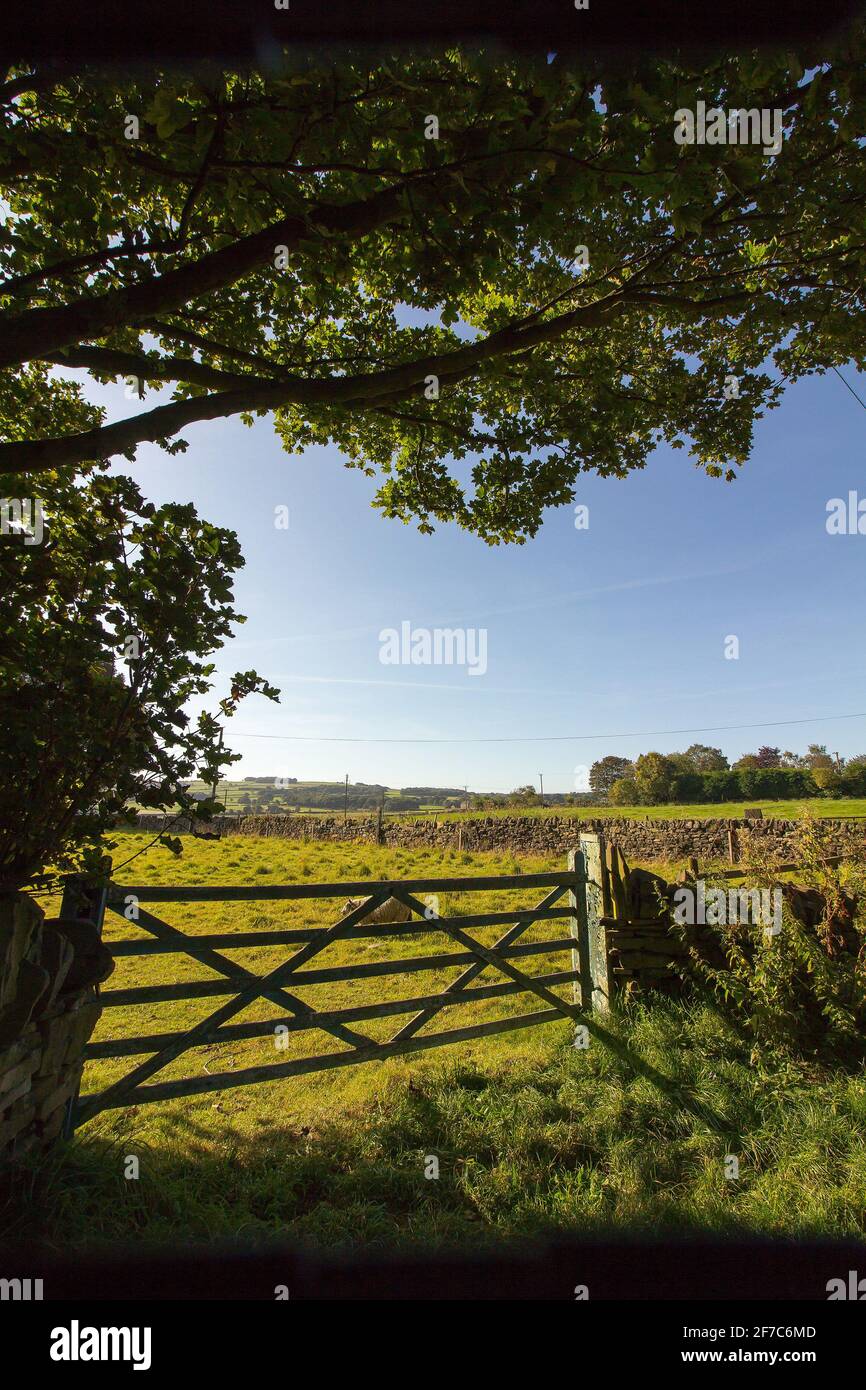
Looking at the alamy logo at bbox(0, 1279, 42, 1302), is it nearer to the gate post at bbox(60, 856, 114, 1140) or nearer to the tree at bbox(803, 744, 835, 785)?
the gate post at bbox(60, 856, 114, 1140)

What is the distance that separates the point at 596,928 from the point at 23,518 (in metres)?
5.56

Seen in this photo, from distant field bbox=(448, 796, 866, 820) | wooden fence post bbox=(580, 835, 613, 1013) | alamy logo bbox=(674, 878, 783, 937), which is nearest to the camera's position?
alamy logo bbox=(674, 878, 783, 937)

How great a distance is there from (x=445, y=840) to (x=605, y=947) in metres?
21.0

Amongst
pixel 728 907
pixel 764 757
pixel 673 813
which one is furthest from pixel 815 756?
pixel 728 907

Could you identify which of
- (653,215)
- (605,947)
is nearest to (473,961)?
(605,947)

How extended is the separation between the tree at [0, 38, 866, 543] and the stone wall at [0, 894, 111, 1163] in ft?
7.69

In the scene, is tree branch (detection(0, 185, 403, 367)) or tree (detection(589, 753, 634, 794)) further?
tree (detection(589, 753, 634, 794))

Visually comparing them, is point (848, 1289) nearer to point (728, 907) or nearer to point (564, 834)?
point (728, 907)

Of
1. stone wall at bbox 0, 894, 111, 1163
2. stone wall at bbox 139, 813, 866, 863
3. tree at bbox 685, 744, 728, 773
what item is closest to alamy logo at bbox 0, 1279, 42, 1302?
stone wall at bbox 0, 894, 111, 1163

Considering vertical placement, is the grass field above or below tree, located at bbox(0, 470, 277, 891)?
below

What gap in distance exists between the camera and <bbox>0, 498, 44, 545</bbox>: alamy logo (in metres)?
2.65

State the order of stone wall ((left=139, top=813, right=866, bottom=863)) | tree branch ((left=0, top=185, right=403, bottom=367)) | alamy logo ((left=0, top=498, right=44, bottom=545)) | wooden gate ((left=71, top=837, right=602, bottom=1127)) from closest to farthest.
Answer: alamy logo ((left=0, top=498, right=44, bottom=545)) → tree branch ((left=0, top=185, right=403, bottom=367)) → wooden gate ((left=71, top=837, right=602, bottom=1127)) → stone wall ((left=139, top=813, right=866, bottom=863))

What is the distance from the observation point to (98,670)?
272 cm
